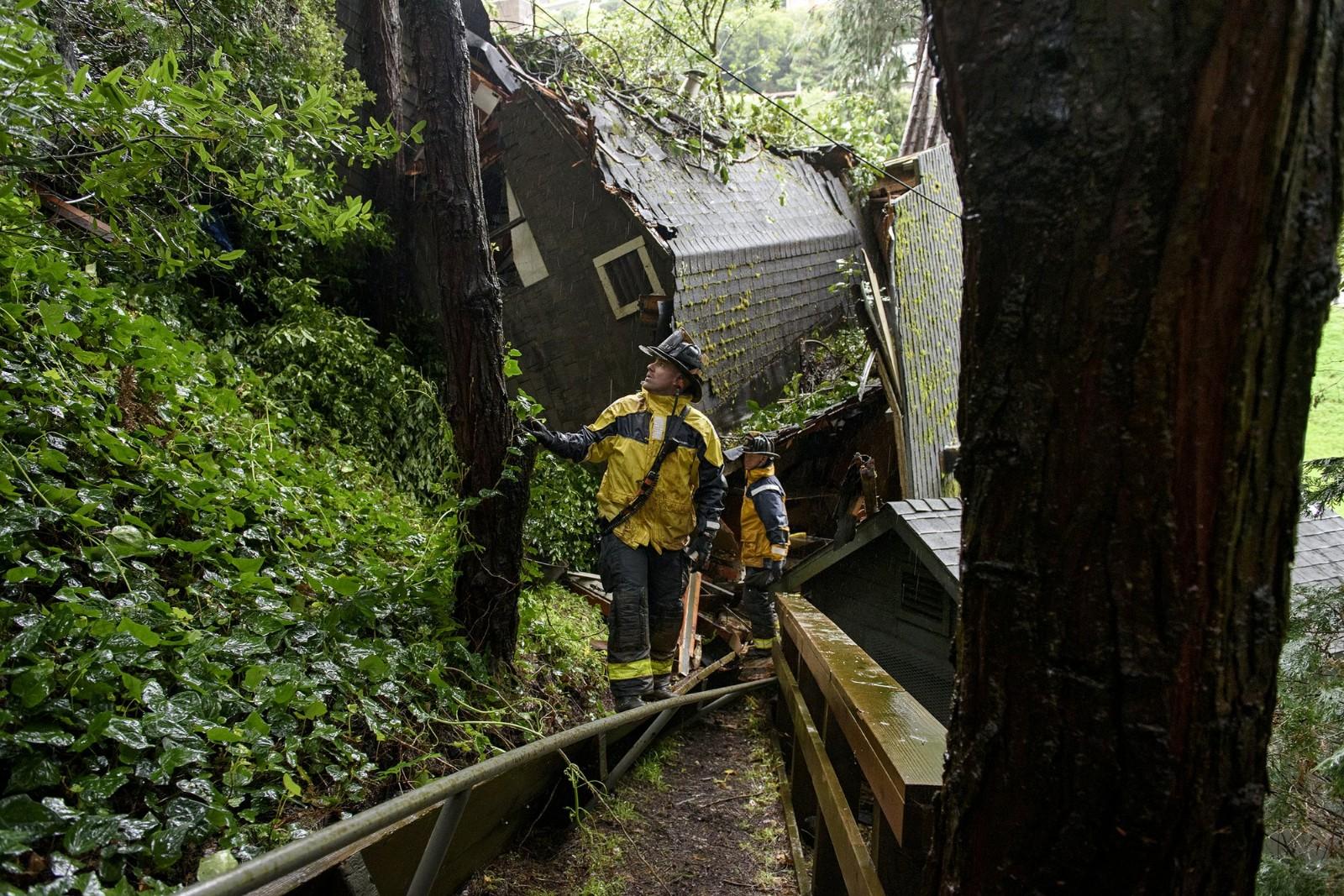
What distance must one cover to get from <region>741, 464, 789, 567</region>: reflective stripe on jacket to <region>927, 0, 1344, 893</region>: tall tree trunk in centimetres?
513

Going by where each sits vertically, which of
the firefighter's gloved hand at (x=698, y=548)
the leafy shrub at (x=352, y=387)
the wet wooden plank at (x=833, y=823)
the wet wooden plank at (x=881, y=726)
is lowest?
the wet wooden plank at (x=833, y=823)

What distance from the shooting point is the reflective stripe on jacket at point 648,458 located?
4.54 metres

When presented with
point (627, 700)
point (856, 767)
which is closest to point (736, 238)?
point (627, 700)

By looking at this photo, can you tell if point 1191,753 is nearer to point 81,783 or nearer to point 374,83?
point 81,783

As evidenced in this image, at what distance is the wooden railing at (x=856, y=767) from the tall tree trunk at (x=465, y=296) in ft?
5.50

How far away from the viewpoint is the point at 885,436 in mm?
8766

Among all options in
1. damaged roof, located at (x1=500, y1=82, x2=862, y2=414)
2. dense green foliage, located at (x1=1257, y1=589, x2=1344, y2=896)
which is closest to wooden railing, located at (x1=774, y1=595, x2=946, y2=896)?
dense green foliage, located at (x1=1257, y1=589, x2=1344, y2=896)

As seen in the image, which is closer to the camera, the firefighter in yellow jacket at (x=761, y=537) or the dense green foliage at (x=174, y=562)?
the dense green foliage at (x=174, y=562)

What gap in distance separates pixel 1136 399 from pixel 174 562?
3.43 meters

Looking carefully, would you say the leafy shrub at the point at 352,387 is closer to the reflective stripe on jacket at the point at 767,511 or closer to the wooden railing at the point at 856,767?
the reflective stripe on jacket at the point at 767,511

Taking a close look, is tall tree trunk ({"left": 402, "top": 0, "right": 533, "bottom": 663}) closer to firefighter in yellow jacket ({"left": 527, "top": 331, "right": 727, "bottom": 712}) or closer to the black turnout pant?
firefighter in yellow jacket ({"left": 527, "top": 331, "right": 727, "bottom": 712})

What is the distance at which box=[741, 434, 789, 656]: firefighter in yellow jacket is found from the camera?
6.31m

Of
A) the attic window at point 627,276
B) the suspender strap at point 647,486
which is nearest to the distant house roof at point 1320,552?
the suspender strap at point 647,486

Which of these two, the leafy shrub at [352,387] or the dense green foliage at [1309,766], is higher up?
the leafy shrub at [352,387]
